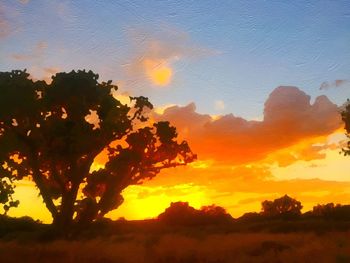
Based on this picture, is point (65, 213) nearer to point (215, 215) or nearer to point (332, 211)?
point (215, 215)

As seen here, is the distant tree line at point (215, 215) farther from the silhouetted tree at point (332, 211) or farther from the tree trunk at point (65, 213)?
the tree trunk at point (65, 213)

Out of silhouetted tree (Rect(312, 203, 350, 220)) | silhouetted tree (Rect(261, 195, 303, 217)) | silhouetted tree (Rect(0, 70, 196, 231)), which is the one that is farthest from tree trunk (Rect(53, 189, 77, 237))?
silhouetted tree (Rect(261, 195, 303, 217))

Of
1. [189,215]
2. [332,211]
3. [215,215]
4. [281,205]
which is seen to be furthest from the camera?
[281,205]

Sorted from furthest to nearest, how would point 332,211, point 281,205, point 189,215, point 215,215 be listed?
1. point 281,205
2. point 215,215
3. point 189,215
4. point 332,211

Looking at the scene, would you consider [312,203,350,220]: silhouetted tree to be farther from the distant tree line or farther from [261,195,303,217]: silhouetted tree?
[261,195,303,217]: silhouetted tree

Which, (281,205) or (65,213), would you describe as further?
(281,205)

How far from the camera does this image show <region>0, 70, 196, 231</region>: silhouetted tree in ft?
107

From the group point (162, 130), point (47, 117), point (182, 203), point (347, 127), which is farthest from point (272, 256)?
point (182, 203)

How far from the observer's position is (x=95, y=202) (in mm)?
36031

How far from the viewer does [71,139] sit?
107 ft

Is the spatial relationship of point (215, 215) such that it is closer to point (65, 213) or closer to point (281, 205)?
point (281, 205)

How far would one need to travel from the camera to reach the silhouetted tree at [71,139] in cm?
3272

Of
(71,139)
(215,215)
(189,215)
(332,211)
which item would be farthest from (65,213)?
(332,211)

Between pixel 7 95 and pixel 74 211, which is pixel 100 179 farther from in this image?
pixel 7 95
